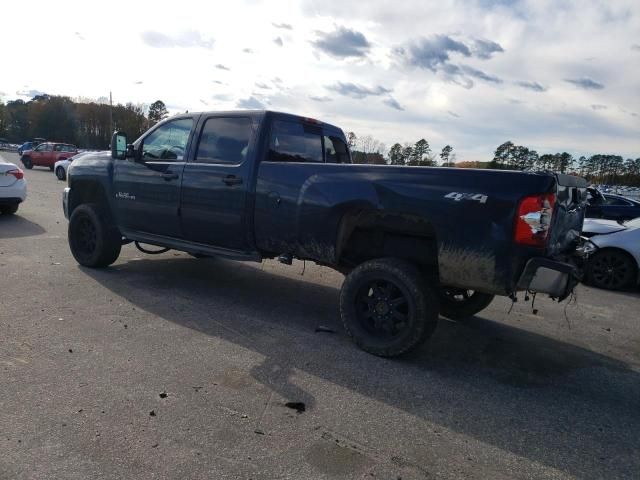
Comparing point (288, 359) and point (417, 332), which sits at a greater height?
point (417, 332)

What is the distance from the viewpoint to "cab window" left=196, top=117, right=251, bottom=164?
17.2ft

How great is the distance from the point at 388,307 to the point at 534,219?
1.43 m

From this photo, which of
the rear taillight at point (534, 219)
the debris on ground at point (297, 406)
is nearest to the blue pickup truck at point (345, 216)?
the rear taillight at point (534, 219)

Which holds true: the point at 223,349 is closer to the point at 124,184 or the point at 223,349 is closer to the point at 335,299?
the point at 335,299

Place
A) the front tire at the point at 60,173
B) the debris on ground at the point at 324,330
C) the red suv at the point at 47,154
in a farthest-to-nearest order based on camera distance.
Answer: the red suv at the point at 47,154 < the front tire at the point at 60,173 < the debris on ground at the point at 324,330

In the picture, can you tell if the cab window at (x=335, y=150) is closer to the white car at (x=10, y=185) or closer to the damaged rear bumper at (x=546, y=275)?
the damaged rear bumper at (x=546, y=275)

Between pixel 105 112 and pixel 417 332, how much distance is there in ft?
294

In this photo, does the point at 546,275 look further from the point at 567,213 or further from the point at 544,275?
the point at 567,213

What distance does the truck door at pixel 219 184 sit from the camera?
16.8 feet

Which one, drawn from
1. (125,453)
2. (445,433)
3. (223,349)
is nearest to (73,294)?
(223,349)

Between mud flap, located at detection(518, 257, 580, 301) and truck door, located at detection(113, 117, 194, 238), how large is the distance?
382 centimetres

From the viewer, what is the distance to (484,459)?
Answer: 2844 millimetres

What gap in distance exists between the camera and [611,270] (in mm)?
7859

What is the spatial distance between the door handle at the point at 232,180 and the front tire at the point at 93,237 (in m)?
2.25
